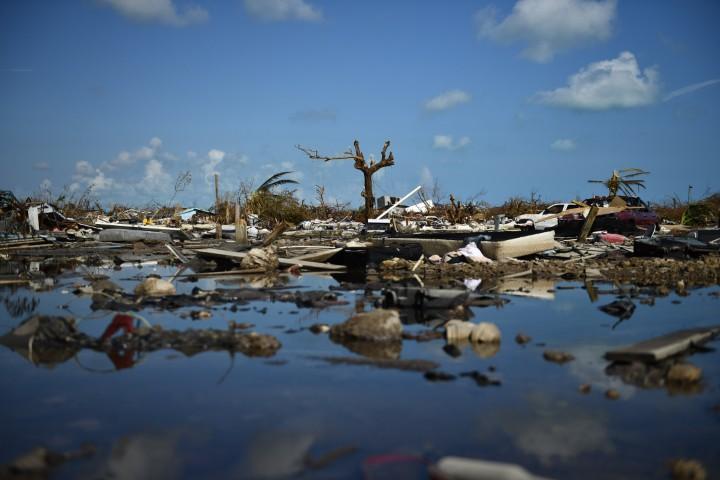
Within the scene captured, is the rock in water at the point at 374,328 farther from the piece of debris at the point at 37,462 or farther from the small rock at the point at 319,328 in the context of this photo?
the piece of debris at the point at 37,462

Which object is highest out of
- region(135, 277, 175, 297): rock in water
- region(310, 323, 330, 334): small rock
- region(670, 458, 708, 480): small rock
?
region(135, 277, 175, 297): rock in water

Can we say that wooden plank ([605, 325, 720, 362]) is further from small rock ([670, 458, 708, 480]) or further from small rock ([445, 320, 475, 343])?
small rock ([670, 458, 708, 480])

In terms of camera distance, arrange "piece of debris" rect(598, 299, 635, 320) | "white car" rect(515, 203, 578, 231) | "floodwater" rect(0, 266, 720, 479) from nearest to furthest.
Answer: "floodwater" rect(0, 266, 720, 479)
"piece of debris" rect(598, 299, 635, 320)
"white car" rect(515, 203, 578, 231)

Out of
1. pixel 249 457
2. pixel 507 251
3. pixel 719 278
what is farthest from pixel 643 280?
pixel 249 457

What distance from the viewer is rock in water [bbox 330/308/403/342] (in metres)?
4.95

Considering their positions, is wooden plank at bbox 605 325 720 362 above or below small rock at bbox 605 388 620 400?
above

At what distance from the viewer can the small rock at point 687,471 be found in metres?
2.47

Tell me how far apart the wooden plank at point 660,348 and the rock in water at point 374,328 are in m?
1.59

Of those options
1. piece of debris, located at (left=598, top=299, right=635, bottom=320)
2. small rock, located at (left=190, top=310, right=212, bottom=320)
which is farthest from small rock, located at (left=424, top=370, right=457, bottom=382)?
piece of debris, located at (left=598, top=299, right=635, bottom=320)

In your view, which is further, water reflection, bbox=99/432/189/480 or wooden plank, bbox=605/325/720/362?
wooden plank, bbox=605/325/720/362

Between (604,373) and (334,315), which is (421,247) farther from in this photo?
(604,373)

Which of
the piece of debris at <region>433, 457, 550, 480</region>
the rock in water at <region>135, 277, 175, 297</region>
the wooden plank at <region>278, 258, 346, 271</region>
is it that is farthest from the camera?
the wooden plank at <region>278, 258, 346, 271</region>

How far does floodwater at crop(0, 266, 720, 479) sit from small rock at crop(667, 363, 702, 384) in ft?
0.26

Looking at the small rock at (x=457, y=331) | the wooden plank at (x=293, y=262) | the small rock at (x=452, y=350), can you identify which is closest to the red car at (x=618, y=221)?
the wooden plank at (x=293, y=262)
